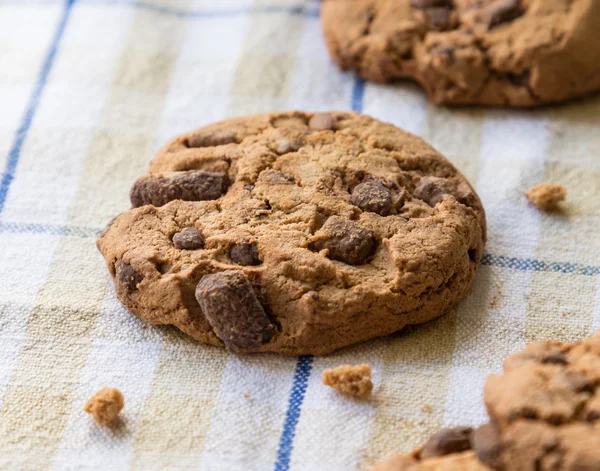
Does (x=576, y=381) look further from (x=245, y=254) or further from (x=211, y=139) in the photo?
(x=211, y=139)

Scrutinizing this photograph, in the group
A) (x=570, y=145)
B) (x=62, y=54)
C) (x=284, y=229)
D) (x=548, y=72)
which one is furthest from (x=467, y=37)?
(x=62, y=54)

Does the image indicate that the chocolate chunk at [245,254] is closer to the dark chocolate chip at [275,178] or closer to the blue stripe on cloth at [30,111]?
the dark chocolate chip at [275,178]

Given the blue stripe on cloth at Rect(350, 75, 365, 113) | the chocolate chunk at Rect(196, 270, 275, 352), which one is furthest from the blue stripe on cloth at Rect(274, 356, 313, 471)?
the blue stripe on cloth at Rect(350, 75, 365, 113)

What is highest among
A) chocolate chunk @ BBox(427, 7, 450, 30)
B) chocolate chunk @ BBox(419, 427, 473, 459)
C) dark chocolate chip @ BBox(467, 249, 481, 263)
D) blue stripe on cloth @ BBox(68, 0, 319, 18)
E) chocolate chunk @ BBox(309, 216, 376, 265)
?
chocolate chunk @ BBox(427, 7, 450, 30)

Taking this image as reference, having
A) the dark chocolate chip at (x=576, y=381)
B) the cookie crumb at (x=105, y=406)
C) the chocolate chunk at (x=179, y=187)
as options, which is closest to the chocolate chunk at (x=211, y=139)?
the chocolate chunk at (x=179, y=187)

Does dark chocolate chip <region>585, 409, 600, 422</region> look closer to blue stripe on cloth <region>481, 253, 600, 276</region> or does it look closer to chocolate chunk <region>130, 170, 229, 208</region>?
blue stripe on cloth <region>481, 253, 600, 276</region>

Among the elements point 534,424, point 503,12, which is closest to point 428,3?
point 503,12

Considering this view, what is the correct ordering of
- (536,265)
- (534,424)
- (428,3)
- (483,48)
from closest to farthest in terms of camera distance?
(534,424) → (536,265) → (483,48) → (428,3)
